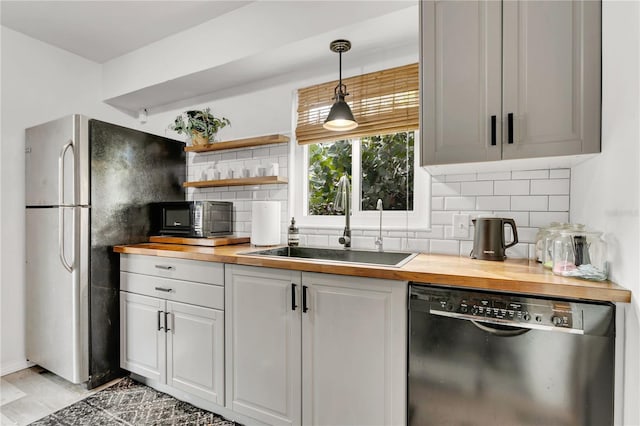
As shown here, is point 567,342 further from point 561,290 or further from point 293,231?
point 293,231

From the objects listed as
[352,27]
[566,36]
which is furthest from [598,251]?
[352,27]

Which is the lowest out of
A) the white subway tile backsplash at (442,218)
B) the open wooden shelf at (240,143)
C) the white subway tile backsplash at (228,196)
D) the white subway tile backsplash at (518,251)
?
the white subway tile backsplash at (518,251)

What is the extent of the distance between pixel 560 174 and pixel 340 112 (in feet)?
3.86

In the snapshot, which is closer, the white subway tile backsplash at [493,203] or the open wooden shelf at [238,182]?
the white subway tile backsplash at [493,203]

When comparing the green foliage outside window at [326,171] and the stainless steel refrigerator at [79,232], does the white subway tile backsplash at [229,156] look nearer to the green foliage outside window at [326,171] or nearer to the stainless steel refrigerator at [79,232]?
the stainless steel refrigerator at [79,232]

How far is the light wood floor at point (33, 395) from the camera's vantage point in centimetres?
194

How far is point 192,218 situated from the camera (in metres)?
2.43

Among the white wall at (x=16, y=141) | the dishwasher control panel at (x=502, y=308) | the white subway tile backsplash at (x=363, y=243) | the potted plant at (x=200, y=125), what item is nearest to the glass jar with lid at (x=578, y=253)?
the dishwasher control panel at (x=502, y=308)

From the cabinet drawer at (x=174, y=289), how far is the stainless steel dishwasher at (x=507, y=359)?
109 centimetres

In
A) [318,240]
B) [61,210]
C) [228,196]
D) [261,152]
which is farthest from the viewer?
[228,196]

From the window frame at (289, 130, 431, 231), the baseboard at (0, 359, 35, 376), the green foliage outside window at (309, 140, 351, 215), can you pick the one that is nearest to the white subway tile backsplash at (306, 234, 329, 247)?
the window frame at (289, 130, 431, 231)

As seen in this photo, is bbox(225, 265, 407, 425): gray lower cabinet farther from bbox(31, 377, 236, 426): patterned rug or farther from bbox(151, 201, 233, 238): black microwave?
bbox(151, 201, 233, 238): black microwave

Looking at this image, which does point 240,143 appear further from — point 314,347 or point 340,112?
point 314,347

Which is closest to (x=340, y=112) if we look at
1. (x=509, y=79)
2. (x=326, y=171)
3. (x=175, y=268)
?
(x=326, y=171)
